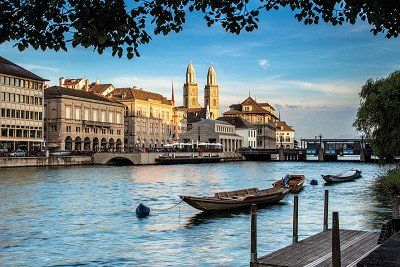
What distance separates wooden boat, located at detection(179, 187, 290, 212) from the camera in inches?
1377

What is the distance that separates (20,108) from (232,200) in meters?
88.4

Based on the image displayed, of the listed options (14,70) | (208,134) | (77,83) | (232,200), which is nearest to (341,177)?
(232,200)

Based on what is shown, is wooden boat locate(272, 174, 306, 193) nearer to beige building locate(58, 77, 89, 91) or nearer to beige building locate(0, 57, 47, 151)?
beige building locate(0, 57, 47, 151)

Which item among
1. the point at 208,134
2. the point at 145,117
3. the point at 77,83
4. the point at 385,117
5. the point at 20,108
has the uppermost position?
the point at 77,83

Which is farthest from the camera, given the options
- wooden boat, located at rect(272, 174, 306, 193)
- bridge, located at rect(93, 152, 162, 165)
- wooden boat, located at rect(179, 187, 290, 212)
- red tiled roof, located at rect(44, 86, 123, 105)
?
red tiled roof, located at rect(44, 86, 123, 105)

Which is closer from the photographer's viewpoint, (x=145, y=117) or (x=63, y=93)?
(x=63, y=93)

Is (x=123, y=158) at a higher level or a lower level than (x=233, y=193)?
higher

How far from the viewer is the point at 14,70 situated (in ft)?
376

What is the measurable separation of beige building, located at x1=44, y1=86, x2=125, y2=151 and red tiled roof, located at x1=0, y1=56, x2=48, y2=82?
549 inches

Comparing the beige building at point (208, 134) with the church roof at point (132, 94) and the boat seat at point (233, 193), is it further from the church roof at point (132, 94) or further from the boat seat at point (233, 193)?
the boat seat at point (233, 193)

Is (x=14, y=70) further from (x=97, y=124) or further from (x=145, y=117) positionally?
(x=145, y=117)

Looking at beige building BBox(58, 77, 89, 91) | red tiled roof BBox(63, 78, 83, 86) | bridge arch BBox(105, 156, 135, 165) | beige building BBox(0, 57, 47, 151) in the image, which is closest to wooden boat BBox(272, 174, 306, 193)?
beige building BBox(0, 57, 47, 151)

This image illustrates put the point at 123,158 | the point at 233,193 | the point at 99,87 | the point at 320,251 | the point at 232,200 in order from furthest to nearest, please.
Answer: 1. the point at 99,87
2. the point at 123,158
3. the point at 233,193
4. the point at 232,200
5. the point at 320,251

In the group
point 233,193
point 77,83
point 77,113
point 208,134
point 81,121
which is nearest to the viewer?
point 233,193
